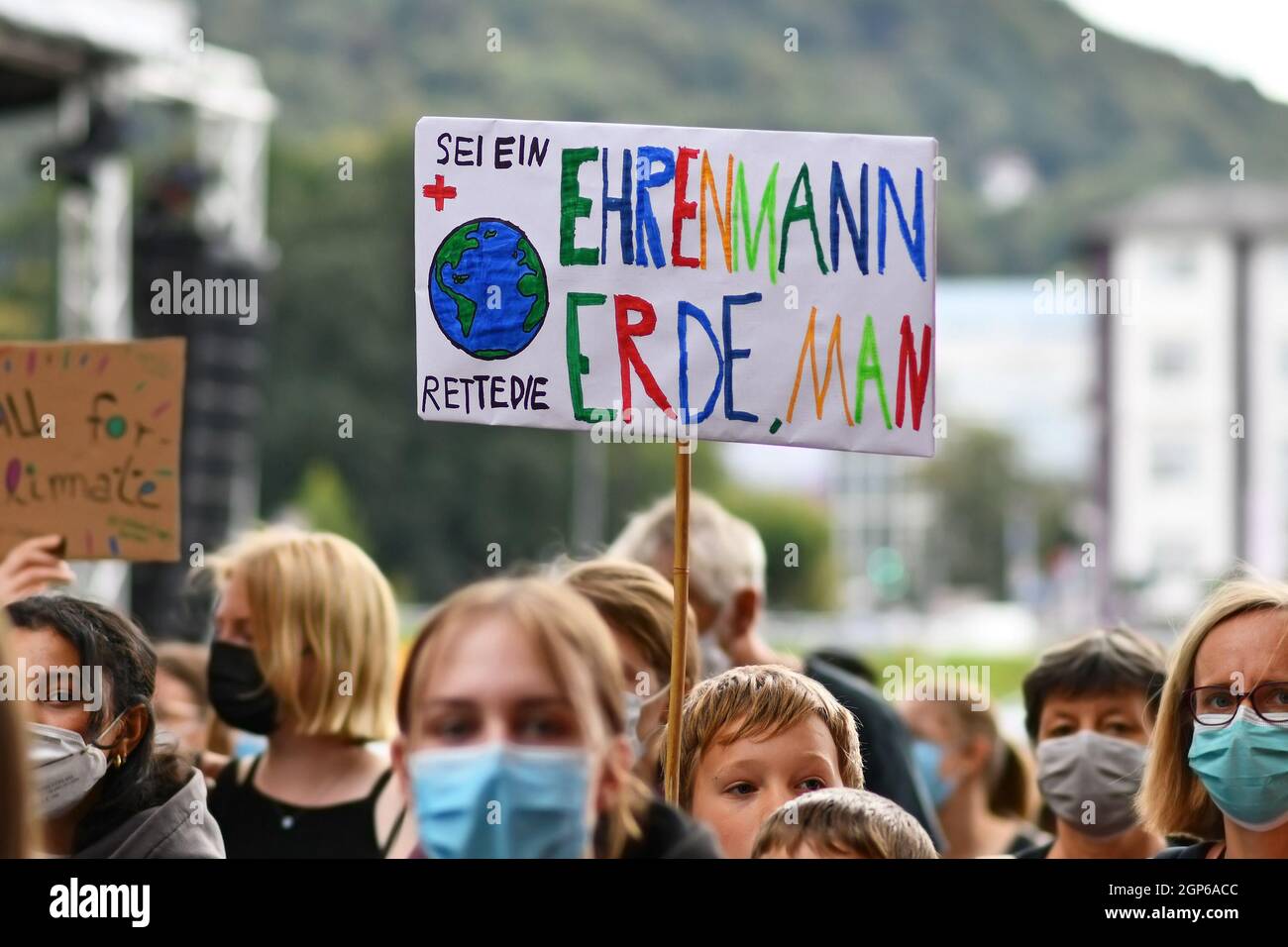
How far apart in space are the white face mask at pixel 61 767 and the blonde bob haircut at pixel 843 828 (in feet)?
3.23

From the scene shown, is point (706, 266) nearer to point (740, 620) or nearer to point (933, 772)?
point (740, 620)

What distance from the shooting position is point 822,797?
242cm

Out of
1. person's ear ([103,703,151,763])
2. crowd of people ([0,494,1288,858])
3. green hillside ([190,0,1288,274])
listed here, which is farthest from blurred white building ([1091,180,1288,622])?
person's ear ([103,703,151,763])

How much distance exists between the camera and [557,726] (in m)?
1.98

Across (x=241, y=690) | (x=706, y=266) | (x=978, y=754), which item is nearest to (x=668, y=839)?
(x=706, y=266)

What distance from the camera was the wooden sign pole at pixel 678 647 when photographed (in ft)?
8.41

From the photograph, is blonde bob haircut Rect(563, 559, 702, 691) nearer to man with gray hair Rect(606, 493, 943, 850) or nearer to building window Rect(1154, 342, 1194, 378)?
man with gray hair Rect(606, 493, 943, 850)

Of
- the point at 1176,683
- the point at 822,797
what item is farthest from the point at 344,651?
the point at 1176,683

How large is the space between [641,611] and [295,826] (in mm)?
818

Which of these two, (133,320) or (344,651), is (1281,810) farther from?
(133,320)

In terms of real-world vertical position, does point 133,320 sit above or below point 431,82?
below

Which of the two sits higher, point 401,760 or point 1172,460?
point 1172,460

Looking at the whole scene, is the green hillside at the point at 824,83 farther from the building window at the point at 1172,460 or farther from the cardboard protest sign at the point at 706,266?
the cardboard protest sign at the point at 706,266

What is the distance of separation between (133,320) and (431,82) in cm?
9865
